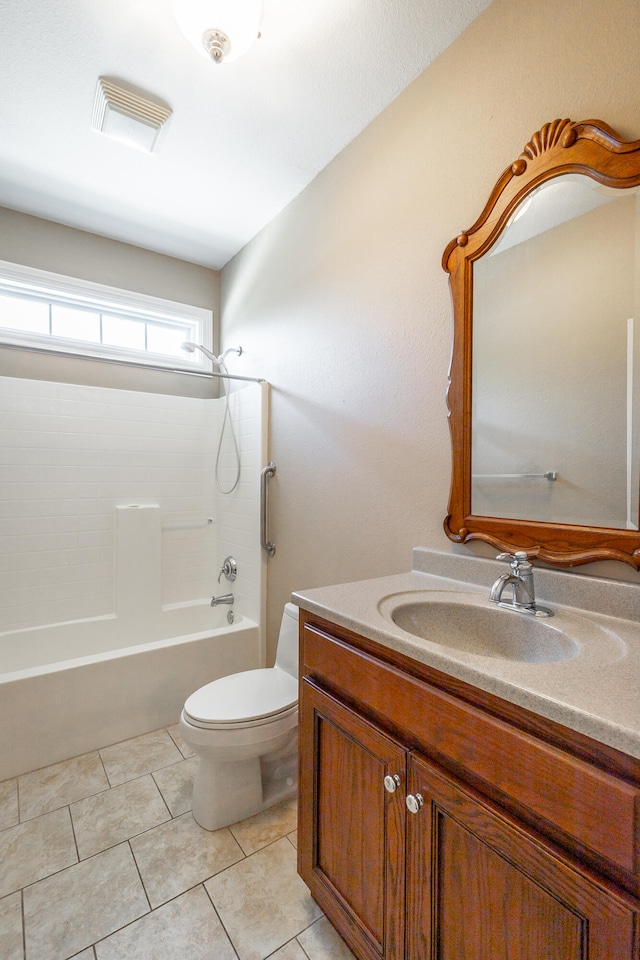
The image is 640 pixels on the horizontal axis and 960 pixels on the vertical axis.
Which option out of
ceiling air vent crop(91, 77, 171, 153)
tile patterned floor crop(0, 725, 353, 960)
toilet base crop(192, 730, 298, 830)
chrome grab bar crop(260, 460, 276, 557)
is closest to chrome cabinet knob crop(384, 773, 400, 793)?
tile patterned floor crop(0, 725, 353, 960)

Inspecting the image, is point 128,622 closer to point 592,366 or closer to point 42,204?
point 42,204

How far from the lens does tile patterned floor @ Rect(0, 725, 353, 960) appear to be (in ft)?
3.81

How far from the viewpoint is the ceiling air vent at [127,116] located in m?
1.65

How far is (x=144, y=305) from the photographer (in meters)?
2.84

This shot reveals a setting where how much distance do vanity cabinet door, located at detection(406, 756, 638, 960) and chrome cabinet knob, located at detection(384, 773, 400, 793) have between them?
1.3 inches

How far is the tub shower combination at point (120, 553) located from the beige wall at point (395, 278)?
356 mm

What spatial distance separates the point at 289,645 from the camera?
6.08 feet

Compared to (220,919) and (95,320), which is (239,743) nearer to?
(220,919)

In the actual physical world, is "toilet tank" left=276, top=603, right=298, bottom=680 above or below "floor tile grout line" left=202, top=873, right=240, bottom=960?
above

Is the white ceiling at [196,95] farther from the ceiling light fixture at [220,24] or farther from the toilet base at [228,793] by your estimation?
the toilet base at [228,793]

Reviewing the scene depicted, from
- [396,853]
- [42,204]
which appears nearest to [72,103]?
[42,204]

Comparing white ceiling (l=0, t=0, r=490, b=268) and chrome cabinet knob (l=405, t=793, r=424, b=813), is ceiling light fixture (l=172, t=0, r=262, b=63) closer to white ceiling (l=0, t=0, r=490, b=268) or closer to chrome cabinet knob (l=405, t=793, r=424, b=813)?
white ceiling (l=0, t=0, r=490, b=268)

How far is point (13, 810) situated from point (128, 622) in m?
1.06

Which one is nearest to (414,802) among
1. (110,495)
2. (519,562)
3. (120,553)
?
(519,562)
